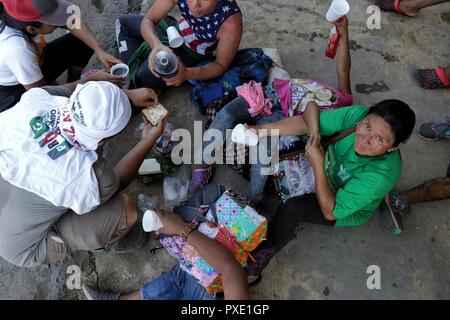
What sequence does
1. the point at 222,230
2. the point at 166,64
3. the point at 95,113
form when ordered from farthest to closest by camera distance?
the point at 166,64
the point at 222,230
the point at 95,113

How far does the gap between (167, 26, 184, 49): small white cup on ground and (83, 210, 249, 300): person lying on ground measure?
4.37 feet

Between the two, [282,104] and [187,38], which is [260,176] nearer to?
[282,104]

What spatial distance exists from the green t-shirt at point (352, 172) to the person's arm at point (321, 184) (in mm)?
36

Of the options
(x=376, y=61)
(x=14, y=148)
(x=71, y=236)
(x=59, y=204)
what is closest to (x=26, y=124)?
(x=14, y=148)

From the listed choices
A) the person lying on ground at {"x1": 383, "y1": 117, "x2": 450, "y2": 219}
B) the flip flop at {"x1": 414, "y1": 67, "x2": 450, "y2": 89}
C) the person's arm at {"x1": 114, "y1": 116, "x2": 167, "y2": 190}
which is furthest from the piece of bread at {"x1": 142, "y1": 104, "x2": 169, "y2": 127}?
the flip flop at {"x1": 414, "y1": 67, "x2": 450, "y2": 89}

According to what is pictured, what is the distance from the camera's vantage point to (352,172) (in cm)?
225

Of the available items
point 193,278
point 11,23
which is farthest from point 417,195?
point 11,23

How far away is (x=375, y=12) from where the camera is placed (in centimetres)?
359

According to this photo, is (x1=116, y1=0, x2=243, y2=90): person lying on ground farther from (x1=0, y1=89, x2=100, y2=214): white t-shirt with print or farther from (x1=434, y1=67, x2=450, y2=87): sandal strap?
(x1=434, y1=67, x2=450, y2=87): sandal strap

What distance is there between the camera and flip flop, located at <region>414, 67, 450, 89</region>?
10.3 feet

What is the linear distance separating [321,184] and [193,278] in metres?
0.89

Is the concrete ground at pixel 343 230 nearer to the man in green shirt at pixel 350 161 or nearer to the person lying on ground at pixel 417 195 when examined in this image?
the person lying on ground at pixel 417 195


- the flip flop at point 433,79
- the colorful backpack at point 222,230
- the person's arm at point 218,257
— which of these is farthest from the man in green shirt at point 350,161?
the flip flop at point 433,79

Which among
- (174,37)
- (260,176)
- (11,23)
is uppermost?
(11,23)
